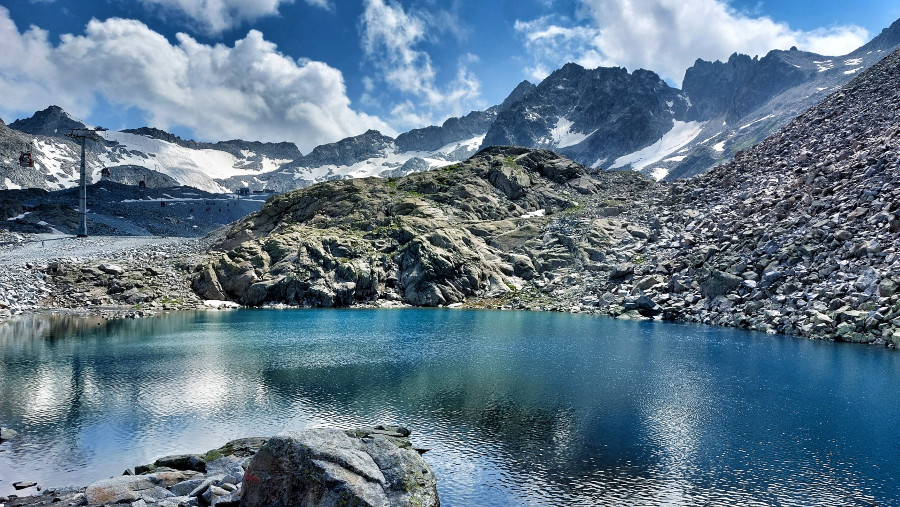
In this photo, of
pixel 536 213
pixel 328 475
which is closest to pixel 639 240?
pixel 536 213

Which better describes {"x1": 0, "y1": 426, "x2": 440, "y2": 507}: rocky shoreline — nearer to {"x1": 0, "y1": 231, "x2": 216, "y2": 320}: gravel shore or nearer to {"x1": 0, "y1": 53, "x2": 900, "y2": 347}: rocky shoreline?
{"x1": 0, "y1": 53, "x2": 900, "y2": 347}: rocky shoreline

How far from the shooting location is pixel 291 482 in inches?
553

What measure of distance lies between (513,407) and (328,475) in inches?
614

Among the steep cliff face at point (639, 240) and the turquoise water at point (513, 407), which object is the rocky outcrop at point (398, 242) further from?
the turquoise water at point (513, 407)

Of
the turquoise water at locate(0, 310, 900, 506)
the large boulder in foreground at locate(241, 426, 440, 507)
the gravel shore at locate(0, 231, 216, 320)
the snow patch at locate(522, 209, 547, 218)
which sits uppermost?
the snow patch at locate(522, 209, 547, 218)

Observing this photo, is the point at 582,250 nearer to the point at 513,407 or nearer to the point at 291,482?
the point at 513,407

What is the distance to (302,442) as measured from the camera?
1438cm

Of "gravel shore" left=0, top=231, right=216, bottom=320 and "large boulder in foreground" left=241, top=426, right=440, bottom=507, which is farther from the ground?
"gravel shore" left=0, top=231, right=216, bottom=320

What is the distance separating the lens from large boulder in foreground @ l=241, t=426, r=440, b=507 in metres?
13.7

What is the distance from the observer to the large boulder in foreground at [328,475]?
1374cm

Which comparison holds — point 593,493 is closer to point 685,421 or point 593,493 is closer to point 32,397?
point 685,421

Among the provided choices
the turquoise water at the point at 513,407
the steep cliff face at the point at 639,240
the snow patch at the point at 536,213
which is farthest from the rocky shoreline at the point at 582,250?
the turquoise water at the point at 513,407

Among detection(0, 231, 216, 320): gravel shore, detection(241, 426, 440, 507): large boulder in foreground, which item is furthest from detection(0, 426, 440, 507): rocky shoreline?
detection(0, 231, 216, 320): gravel shore

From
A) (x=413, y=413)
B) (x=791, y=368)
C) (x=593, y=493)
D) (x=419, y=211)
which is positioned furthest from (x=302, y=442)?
(x=419, y=211)
